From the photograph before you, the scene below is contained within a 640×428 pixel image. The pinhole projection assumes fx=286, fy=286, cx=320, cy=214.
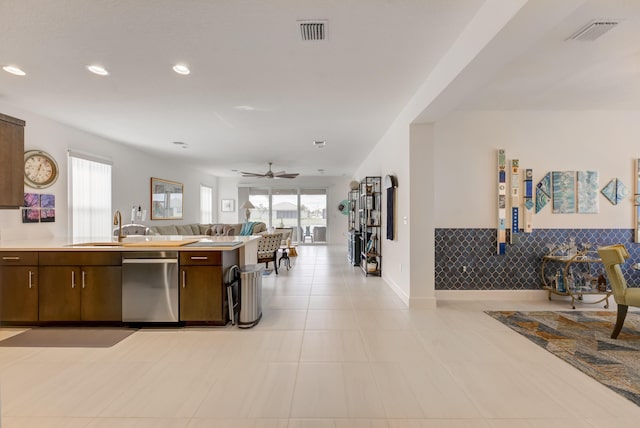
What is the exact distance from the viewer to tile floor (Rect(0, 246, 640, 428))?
5.95 feet

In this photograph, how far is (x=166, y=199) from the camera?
25.3 feet

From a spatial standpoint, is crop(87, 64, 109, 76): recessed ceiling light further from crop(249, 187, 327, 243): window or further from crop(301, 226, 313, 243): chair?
crop(301, 226, 313, 243): chair

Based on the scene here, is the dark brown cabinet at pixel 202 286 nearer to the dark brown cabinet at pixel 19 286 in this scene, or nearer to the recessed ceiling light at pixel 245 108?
the dark brown cabinet at pixel 19 286

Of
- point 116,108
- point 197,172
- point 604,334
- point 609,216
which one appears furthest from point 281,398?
point 197,172

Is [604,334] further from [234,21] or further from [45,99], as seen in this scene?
[45,99]

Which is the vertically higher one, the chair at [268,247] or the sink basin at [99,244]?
the sink basin at [99,244]

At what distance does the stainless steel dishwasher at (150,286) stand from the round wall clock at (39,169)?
234 centimetres

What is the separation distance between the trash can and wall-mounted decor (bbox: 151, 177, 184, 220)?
4.97m

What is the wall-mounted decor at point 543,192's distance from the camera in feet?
14.1

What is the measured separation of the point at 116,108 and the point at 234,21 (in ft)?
9.13

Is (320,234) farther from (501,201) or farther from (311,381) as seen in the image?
(311,381)

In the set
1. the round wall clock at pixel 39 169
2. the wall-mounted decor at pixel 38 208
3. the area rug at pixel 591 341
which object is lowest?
the area rug at pixel 591 341

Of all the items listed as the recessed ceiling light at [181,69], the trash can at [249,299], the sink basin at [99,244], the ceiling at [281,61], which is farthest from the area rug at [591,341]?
the sink basin at [99,244]

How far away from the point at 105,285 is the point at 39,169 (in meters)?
2.45
